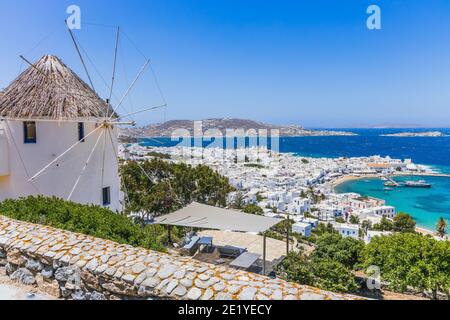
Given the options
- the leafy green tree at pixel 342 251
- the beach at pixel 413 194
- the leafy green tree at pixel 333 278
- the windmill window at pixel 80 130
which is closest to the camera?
the leafy green tree at pixel 333 278

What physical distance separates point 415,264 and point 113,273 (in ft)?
34.5

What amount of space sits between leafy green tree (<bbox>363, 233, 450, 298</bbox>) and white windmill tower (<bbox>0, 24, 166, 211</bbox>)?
35.9ft

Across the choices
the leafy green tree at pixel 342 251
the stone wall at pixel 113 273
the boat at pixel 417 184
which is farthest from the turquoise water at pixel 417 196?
the stone wall at pixel 113 273

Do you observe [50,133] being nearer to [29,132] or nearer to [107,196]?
[29,132]

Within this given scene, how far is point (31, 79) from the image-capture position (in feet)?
36.8

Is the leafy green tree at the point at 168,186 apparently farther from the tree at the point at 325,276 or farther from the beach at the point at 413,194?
the beach at the point at 413,194

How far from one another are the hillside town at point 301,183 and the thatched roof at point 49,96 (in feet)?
13.3

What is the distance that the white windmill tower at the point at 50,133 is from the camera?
1056 centimetres

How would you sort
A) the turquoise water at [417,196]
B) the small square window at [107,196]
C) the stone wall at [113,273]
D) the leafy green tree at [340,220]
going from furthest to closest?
the turquoise water at [417,196] < the leafy green tree at [340,220] < the small square window at [107,196] < the stone wall at [113,273]

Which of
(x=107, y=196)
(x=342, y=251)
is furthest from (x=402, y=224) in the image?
(x=107, y=196)

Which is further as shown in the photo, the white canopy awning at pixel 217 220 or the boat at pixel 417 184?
the boat at pixel 417 184

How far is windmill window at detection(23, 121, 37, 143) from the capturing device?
35.5 feet

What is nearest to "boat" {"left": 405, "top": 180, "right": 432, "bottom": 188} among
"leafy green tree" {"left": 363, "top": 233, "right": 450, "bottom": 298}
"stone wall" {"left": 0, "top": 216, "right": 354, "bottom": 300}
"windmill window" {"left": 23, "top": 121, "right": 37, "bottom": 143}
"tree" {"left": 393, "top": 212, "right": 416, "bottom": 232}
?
"tree" {"left": 393, "top": 212, "right": 416, "bottom": 232}

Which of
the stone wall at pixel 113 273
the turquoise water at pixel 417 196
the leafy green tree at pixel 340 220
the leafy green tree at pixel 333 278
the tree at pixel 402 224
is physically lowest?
the turquoise water at pixel 417 196
